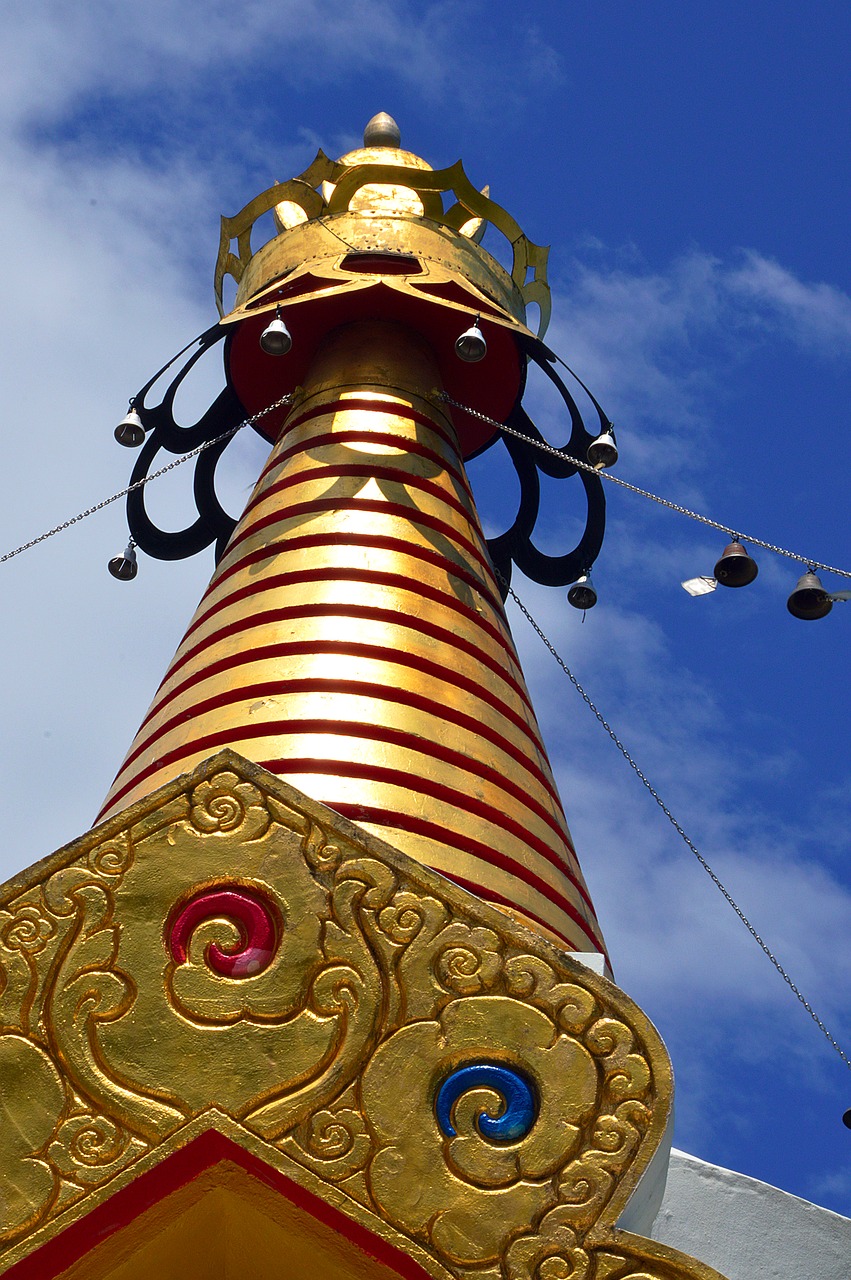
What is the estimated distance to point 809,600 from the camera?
25.5ft

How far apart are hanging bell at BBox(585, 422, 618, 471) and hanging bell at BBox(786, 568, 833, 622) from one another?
1.79 metres

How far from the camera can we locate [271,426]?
10047 millimetres

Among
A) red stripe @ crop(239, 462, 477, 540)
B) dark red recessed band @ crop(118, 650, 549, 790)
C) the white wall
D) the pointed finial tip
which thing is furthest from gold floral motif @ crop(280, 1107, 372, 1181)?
the pointed finial tip

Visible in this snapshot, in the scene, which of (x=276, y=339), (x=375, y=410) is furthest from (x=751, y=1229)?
(x=276, y=339)

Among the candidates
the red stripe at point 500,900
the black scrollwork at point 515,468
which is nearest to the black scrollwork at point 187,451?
the black scrollwork at point 515,468

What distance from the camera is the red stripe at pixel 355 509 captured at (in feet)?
26.3

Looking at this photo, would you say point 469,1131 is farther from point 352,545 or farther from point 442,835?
point 352,545

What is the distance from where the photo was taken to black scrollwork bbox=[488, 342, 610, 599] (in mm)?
10125

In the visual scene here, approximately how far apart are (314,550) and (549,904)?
2091 millimetres

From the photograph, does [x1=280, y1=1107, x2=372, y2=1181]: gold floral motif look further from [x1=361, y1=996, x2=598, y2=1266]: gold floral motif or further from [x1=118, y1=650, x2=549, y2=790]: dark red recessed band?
[x1=118, y1=650, x2=549, y2=790]: dark red recessed band

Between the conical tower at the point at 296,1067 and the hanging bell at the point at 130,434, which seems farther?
the hanging bell at the point at 130,434

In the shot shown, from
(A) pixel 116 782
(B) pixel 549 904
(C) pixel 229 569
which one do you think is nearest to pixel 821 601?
(B) pixel 549 904

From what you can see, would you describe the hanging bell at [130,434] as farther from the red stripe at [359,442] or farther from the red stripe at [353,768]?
the red stripe at [353,768]

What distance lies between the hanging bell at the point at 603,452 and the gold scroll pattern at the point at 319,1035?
4778 mm
